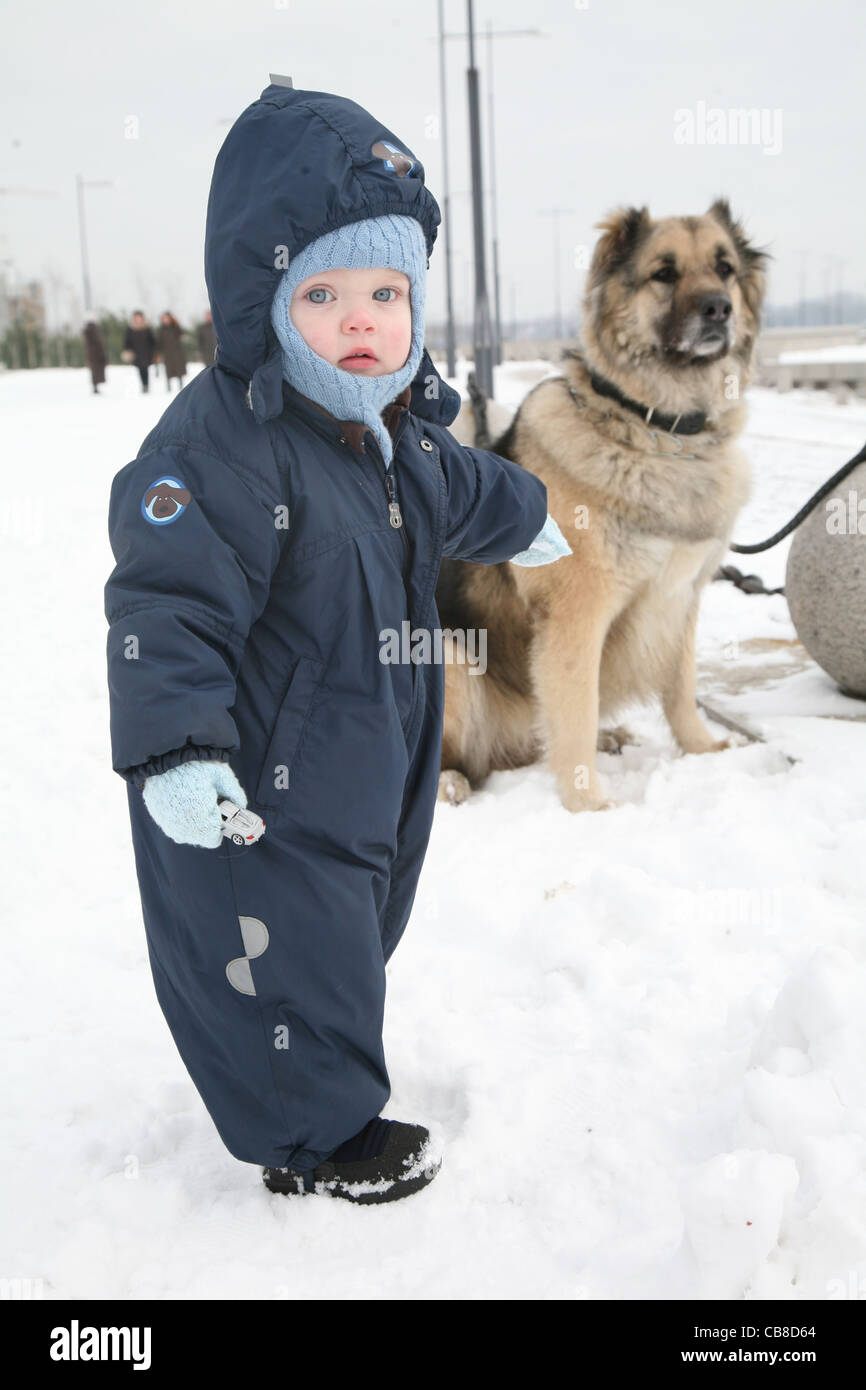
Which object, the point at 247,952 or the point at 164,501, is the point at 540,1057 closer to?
the point at 247,952

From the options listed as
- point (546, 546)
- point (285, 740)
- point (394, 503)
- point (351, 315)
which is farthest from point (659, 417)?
point (285, 740)

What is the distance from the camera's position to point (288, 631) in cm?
179

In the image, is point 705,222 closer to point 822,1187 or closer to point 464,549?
point 464,549

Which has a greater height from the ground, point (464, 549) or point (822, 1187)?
point (464, 549)

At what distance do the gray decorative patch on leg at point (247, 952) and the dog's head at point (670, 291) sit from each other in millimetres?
2761

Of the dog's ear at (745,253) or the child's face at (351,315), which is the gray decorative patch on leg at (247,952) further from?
the dog's ear at (745,253)

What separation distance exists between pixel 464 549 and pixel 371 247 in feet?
2.25

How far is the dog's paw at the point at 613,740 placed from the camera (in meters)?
4.57

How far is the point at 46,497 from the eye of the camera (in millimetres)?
9570

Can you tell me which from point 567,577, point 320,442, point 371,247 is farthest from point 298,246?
point 567,577

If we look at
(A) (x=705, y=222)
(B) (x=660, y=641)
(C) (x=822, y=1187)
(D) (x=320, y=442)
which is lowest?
(C) (x=822, y=1187)

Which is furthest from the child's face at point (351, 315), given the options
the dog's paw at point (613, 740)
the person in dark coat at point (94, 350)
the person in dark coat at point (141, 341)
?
the person in dark coat at point (141, 341)

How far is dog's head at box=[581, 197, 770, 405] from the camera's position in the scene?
3.68 metres

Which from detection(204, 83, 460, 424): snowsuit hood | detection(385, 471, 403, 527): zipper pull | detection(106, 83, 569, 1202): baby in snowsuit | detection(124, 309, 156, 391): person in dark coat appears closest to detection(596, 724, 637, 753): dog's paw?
detection(106, 83, 569, 1202): baby in snowsuit
